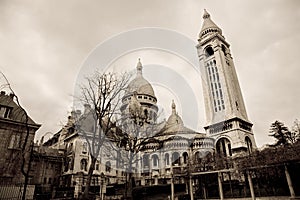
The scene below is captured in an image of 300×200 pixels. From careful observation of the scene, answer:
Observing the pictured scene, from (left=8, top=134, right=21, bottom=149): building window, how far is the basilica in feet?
30.3

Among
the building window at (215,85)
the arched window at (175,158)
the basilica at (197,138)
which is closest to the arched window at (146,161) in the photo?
the basilica at (197,138)

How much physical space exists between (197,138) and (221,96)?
12.2 m

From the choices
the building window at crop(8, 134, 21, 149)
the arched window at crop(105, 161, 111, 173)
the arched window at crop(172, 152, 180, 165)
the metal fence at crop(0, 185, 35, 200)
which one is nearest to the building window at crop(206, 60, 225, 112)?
the arched window at crop(172, 152, 180, 165)

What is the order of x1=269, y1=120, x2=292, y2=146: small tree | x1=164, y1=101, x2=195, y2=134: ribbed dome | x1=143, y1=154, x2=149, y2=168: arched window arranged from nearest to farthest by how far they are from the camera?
1. x1=269, y1=120, x2=292, y2=146: small tree
2. x1=143, y1=154, x2=149, y2=168: arched window
3. x1=164, y1=101, x2=195, y2=134: ribbed dome

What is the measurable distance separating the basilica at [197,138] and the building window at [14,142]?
30.3ft

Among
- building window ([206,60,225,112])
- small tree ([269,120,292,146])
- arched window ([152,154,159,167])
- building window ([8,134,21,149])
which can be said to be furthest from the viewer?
building window ([206,60,225,112])

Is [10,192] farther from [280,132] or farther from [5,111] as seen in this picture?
[280,132]

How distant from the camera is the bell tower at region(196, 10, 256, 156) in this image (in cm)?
4278

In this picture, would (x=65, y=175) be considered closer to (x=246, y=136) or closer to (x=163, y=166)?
(x=163, y=166)

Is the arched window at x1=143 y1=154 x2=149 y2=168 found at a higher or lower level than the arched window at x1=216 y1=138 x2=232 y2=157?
lower

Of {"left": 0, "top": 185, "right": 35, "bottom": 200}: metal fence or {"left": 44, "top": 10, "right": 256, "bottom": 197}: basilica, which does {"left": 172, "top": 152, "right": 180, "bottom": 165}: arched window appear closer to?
{"left": 44, "top": 10, "right": 256, "bottom": 197}: basilica

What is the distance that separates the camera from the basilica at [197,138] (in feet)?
129

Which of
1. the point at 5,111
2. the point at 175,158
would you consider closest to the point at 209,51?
the point at 175,158

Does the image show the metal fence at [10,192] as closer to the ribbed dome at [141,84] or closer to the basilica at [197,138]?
the basilica at [197,138]
